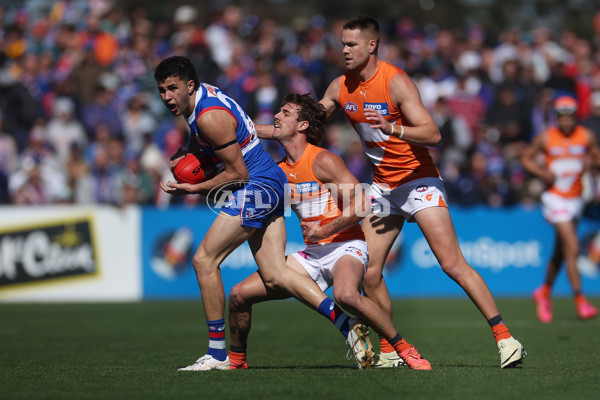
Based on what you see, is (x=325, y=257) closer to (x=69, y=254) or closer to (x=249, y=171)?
(x=249, y=171)

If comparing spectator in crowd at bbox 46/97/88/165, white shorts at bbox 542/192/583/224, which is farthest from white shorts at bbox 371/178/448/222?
spectator in crowd at bbox 46/97/88/165

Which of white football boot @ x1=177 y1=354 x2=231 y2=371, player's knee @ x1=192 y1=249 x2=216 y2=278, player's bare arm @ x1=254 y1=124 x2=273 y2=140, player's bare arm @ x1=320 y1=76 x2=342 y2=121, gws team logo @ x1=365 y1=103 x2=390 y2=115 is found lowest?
white football boot @ x1=177 y1=354 x2=231 y2=371

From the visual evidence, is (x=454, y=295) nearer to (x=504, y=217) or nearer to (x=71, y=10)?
(x=504, y=217)

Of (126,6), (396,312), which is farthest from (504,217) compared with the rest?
(126,6)

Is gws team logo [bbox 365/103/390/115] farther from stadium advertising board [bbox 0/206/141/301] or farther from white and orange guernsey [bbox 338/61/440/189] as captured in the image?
stadium advertising board [bbox 0/206/141/301]

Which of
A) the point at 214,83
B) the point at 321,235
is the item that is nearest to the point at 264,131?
the point at 321,235

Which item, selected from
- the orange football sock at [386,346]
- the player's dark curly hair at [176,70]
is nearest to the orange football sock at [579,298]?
the orange football sock at [386,346]

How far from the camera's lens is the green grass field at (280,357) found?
5809mm

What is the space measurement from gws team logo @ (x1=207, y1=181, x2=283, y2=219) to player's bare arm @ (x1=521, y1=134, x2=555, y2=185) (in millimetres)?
5415

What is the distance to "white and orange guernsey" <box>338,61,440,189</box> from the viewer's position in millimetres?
7172

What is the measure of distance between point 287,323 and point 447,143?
262 inches

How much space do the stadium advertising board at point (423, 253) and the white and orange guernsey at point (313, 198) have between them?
7566mm

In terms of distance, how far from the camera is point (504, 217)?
51.3 feet

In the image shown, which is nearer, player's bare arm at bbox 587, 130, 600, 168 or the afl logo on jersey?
the afl logo on jersey
